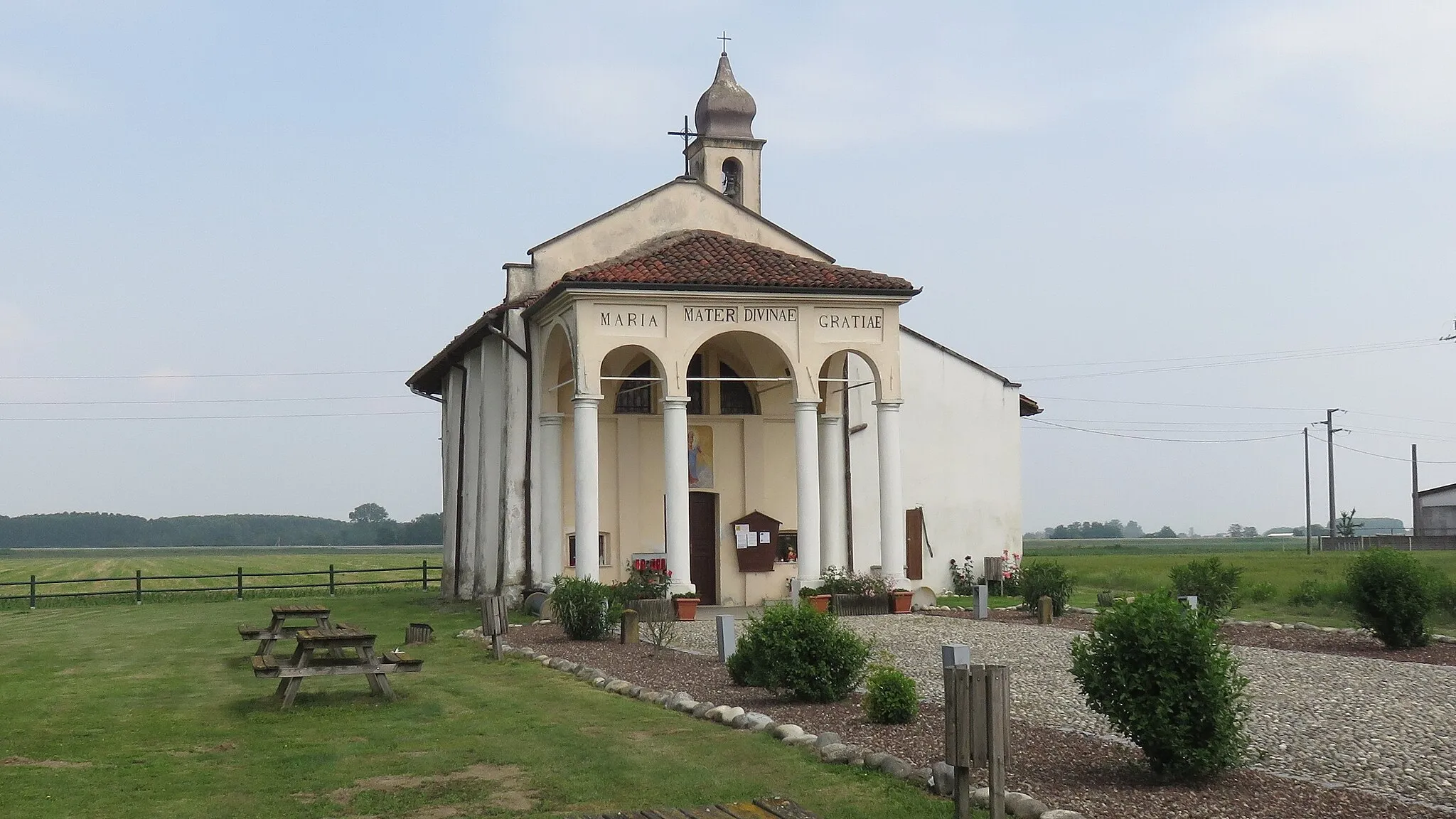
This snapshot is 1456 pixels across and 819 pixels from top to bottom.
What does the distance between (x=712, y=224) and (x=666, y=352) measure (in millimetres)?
6793

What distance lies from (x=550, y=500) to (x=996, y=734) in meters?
18.9

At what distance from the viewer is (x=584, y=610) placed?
65.0ft

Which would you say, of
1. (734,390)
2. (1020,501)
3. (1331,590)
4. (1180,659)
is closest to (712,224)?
(734,390)

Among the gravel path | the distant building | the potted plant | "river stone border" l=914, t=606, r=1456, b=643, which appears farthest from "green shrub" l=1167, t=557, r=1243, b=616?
the distant building

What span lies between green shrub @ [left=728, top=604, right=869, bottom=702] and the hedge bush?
6.73m

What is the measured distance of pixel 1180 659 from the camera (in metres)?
8.92

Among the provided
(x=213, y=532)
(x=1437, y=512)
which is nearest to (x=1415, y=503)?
(x=1437, y=512)

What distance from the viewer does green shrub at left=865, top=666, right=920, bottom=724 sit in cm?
1116

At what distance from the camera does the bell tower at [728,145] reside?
33094 millimetres

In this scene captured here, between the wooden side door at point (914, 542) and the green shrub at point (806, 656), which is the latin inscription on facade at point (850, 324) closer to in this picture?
the wooden side door at point (914, 542)

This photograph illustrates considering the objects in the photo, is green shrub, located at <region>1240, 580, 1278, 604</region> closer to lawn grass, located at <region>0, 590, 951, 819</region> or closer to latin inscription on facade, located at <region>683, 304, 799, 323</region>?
latin inscription on facade, located at <region>683, 304, 799, 323</region>

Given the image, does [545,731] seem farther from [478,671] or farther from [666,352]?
[666,352]

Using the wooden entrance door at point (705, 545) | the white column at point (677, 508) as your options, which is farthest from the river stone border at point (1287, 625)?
the wooden entrance door at point (705, 545)

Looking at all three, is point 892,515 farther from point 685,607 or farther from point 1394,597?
point 1394,597
